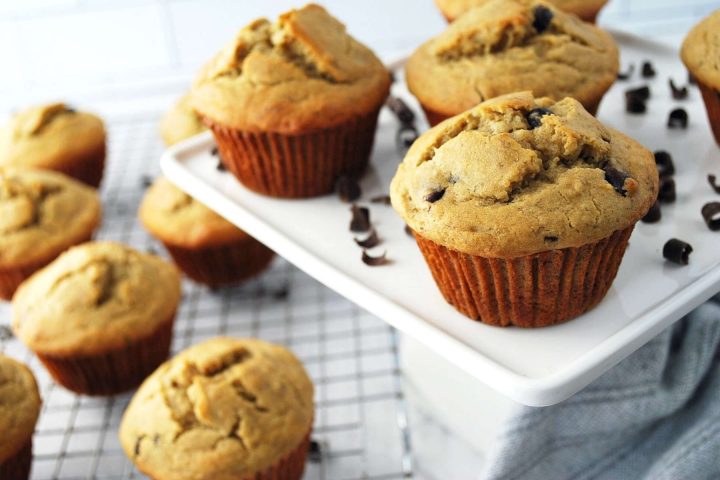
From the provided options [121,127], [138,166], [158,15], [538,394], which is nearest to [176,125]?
[138,166]

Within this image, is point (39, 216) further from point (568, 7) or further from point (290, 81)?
point (568, 7)

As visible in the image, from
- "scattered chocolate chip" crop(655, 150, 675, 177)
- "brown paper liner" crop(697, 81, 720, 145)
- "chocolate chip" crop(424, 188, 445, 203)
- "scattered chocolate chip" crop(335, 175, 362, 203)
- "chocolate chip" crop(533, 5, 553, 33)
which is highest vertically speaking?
"chocolate chip" crop(533, 5, 553, 33)

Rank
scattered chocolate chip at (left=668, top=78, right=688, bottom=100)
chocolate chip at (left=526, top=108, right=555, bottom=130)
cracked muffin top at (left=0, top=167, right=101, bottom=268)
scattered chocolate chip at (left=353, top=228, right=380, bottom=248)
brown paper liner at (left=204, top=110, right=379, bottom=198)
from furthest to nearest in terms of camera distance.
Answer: cracked muffin top at (left=0, top=167, right=101, bottom=268), scattered chocolate chip at (left=668, top=78, right=688, bottom=100), brown paper liner at (left=204, top=110, right=379, bottom=198), scattered chocolate chip at (left=353, top=228, right=380, bottom=248), chocolate chip at (left=526, top=108, right=555, bottom=130)

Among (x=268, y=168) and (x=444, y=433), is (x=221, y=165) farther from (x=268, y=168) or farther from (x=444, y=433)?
(x=444, y=433)

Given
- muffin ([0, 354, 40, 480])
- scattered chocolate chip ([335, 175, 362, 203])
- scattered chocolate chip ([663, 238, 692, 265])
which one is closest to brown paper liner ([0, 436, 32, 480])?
muffin ([0, 354, 40, 480])

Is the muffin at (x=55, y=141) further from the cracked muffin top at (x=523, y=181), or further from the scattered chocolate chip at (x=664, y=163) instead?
the scattered chocolate chip at (x=664, y=163)

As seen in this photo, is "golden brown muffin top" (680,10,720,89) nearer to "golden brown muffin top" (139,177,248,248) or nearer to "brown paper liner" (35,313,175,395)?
"golden brown muffin top" (139,177,248,248)

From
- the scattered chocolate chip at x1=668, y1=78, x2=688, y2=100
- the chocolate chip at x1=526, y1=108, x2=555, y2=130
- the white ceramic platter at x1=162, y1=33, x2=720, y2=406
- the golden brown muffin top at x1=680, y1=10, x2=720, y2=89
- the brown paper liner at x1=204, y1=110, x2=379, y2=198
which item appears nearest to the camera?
the white ceramic platter at x1=162, y1=33, x2=720, y2=406
